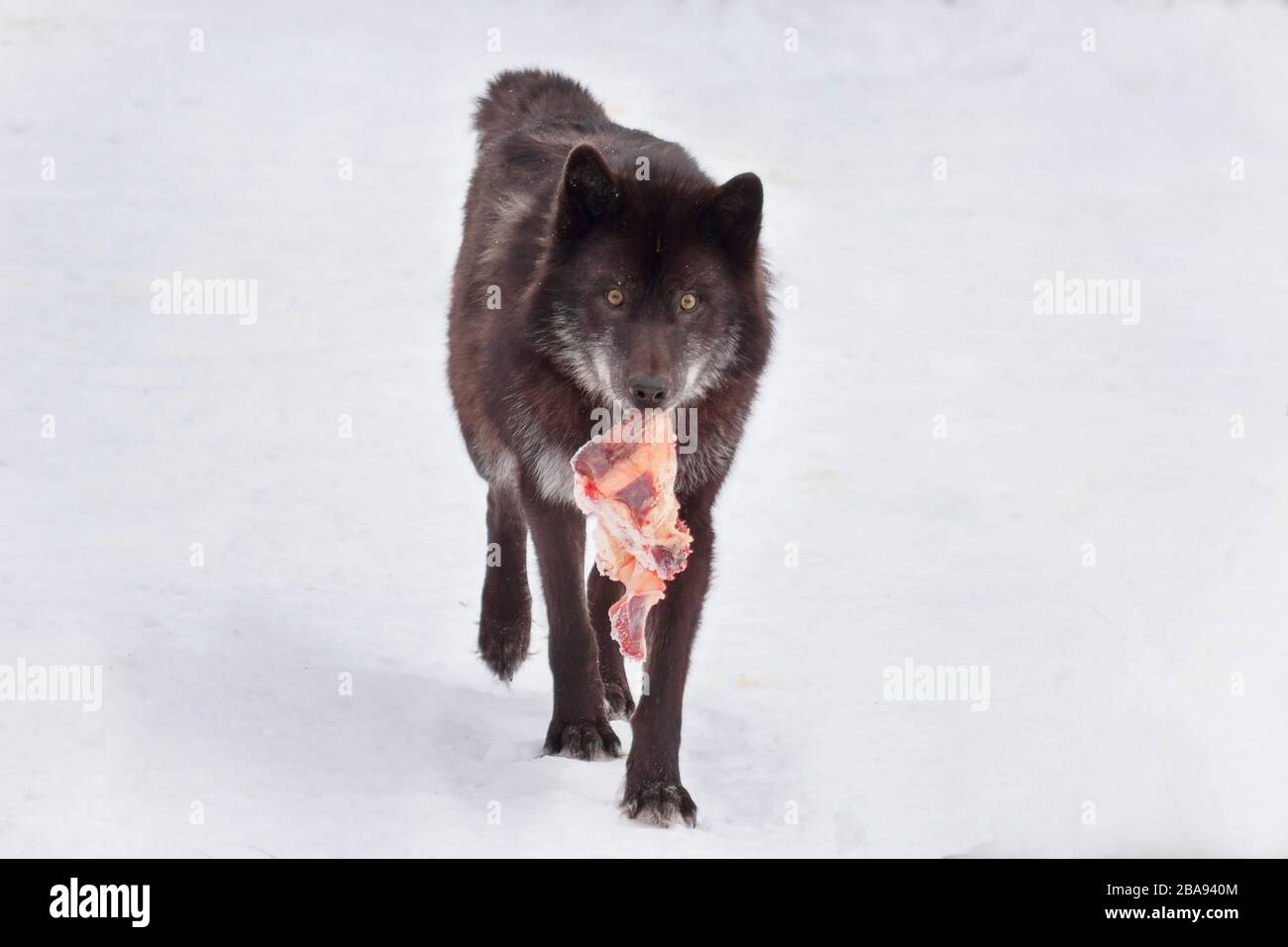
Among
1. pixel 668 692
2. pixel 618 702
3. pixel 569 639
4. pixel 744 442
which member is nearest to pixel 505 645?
pixel 618 702

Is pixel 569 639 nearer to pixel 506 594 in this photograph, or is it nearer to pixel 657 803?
pixel 657 803

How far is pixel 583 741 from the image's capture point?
5.80 m

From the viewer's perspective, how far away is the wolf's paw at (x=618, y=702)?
6.38 m

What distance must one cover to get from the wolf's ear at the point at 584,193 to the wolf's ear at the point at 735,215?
12.0 inches

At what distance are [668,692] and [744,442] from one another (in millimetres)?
3447

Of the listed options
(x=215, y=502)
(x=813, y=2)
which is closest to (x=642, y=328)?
(x=215, y=502)

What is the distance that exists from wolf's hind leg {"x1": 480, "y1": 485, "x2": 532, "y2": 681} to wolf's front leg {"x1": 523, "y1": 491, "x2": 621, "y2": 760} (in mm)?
963

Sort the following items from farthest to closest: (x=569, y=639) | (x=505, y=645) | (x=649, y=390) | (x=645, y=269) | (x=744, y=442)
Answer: (x=744, y=442)
(x=505, y=645)
(x=569, y=639)
(x=645, y=269)
(x=649, y=390)

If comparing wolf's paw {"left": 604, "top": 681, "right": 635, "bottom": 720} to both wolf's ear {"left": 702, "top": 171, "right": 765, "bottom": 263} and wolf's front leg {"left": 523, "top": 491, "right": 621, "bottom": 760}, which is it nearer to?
wolf's front leg {"left": 523, "top": 491, "right": 621, "bottom": 760}

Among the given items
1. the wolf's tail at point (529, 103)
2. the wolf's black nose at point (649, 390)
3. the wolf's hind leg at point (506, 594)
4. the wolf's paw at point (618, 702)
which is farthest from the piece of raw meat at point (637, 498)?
the wolf's tail at point (529, 103)

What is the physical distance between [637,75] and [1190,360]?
490cm

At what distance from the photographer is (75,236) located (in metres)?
10.1

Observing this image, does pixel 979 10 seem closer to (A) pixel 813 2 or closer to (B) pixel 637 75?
(A) pixel 813 2

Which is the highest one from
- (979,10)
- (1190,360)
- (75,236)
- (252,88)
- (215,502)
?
(979,10)
